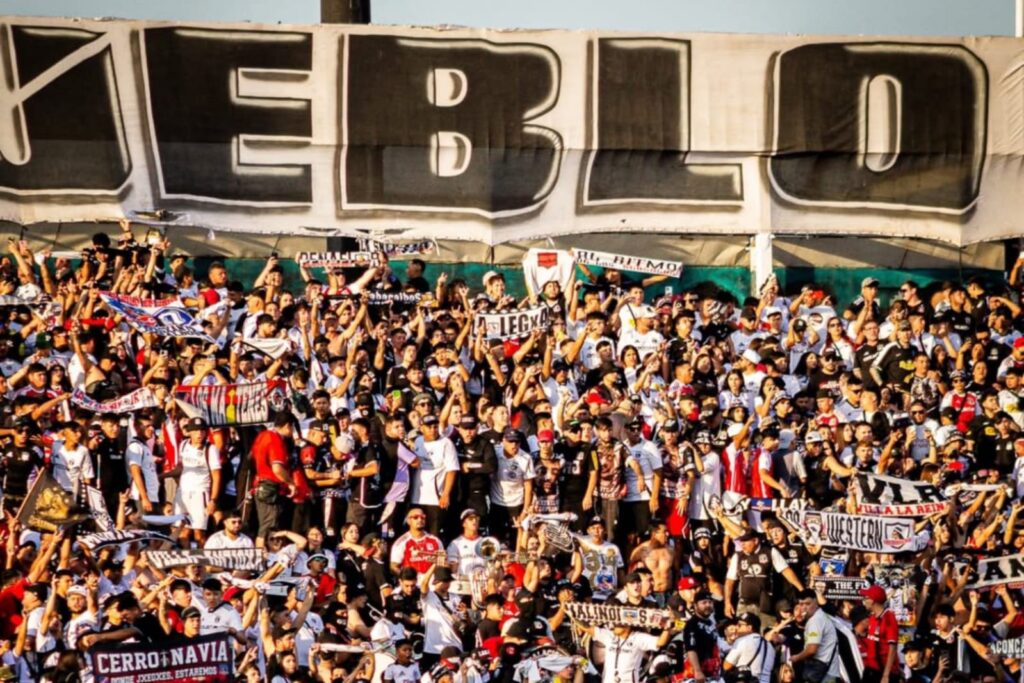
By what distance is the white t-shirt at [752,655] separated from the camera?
66.2ft

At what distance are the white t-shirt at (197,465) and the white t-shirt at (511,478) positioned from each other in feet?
9.45

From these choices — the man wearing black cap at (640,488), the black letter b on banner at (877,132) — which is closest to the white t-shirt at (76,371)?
the man wearing black cap at (640,488)

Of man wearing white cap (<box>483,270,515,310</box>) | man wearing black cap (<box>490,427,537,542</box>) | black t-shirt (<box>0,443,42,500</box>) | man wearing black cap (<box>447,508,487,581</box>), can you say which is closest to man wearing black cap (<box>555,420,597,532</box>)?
man wearing black cap (<box>490,427,537,542</box>)

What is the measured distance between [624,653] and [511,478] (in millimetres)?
2500

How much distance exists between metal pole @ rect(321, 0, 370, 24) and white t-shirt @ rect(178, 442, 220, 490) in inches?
384

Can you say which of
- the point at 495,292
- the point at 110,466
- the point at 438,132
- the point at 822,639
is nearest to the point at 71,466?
the point at 110,466

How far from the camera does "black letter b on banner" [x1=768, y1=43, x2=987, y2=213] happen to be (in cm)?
2803

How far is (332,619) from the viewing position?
2002 cm

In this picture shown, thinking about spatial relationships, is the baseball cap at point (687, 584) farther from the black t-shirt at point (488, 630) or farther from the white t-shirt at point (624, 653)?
the black t-shirt at point (488, 630)

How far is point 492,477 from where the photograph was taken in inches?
852

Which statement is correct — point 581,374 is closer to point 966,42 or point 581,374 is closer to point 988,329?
point 988,329

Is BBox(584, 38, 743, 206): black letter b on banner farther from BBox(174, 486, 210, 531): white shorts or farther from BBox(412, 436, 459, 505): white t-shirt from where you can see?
BBox(174, 486, 210, 531): white shorts

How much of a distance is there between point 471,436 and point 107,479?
12.2 feet

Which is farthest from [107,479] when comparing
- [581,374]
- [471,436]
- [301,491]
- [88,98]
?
[88,98]
